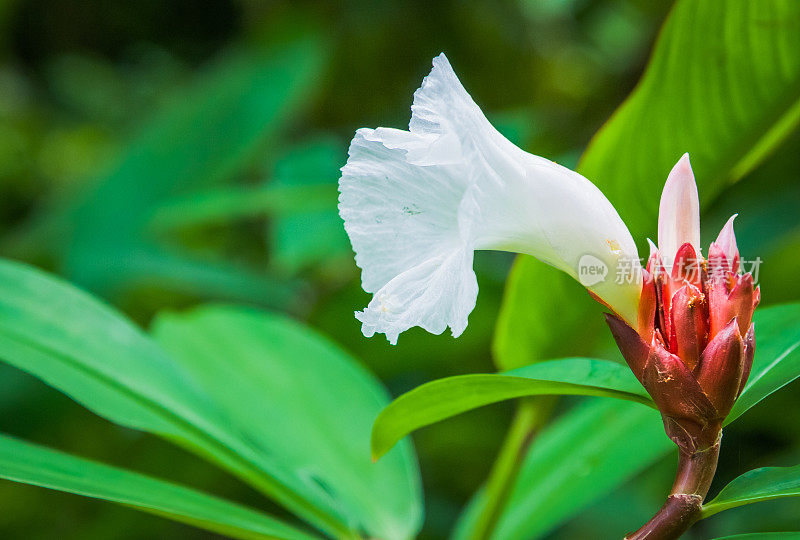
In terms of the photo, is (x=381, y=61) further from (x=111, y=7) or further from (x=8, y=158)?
(x=8, y=158)

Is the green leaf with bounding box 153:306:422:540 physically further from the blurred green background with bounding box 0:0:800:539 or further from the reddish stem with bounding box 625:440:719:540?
the reddish stem with bounding box 625:440:719:540

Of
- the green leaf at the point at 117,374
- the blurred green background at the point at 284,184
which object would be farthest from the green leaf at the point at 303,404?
the blurred green background at the point at 284,184

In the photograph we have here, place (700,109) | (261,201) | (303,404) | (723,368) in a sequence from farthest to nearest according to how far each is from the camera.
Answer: (261,201) → (303,404) → (700,109) → (723,368)

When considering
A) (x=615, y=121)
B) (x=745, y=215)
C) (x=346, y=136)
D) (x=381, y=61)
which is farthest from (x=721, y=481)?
(x=381, y=61)

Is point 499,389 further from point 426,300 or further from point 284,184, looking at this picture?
point 284,184

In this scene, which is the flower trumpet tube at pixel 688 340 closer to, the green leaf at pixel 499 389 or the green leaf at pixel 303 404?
the green leaf at pixel 499 389

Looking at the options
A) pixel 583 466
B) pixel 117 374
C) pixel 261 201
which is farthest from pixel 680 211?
pixel 261 201

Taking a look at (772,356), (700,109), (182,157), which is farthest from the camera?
(182,157)
